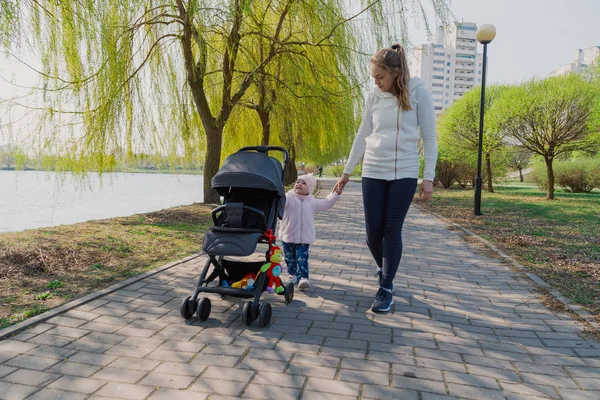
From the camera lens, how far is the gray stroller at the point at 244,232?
10.5 feet

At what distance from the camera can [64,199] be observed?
7570 mm

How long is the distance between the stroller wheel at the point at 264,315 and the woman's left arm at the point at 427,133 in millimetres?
1555

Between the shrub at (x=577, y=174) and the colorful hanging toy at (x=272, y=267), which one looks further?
the shrub at (x=577, y=174)

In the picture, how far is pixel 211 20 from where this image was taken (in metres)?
7.77

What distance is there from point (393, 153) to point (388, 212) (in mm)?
483

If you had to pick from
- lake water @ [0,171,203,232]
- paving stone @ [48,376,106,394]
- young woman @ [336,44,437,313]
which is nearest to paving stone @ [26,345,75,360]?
paving stone @ [48,376,106,394]

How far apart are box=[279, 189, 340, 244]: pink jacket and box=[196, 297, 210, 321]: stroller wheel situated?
3.89 feet

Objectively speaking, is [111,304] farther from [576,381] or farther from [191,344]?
[576,381]

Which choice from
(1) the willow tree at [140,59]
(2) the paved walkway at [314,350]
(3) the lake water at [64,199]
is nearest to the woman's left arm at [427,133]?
(2) the paved walkway at [314,350]

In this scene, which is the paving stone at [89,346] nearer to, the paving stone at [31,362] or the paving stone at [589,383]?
the paving stone at [31,362]

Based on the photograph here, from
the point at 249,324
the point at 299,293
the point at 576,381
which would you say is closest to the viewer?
the point at 576,381

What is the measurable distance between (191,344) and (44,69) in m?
5.35

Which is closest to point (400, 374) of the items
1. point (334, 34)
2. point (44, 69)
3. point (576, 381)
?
point (576, 381)

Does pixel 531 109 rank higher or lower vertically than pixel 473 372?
higher
